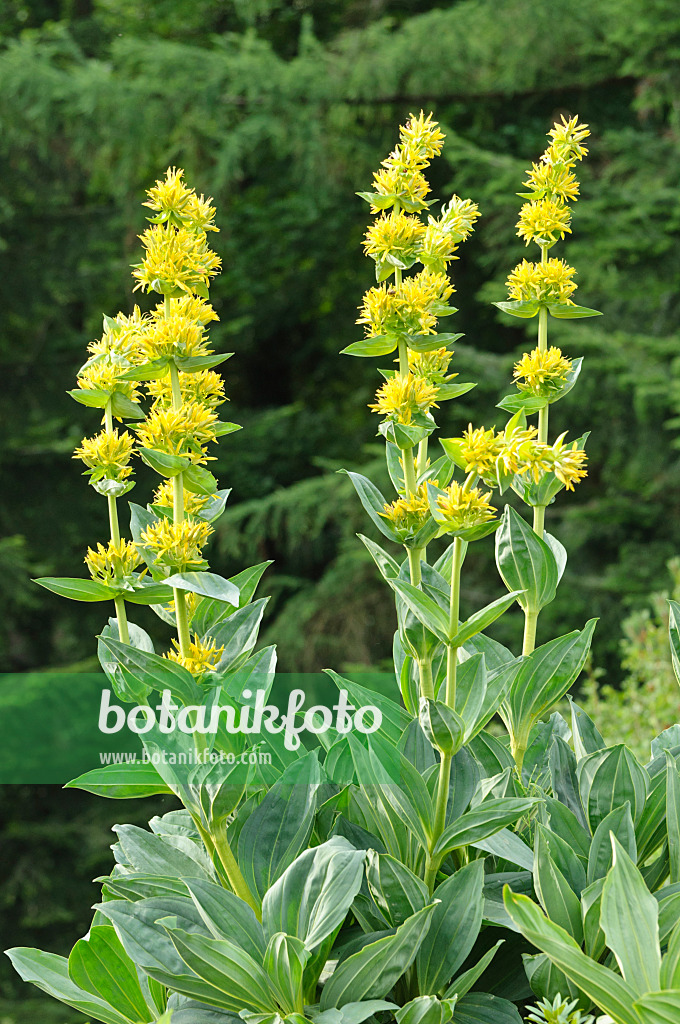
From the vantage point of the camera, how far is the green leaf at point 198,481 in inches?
28.6

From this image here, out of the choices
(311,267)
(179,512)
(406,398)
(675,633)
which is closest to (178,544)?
(179,512)

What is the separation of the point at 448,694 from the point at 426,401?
0.25 m

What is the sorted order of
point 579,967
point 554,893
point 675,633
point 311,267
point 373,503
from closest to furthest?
point 579,967 → point 554,893 → point 373,503 → point 675,633 → point 311,267

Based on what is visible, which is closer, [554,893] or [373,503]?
[554,893]

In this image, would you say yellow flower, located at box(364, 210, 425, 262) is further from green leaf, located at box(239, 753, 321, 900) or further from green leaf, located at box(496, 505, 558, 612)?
green leaf, located at box(239, 753, 321, 900)

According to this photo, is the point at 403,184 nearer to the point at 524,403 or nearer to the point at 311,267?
the point at 524,403

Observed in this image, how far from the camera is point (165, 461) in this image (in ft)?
2.22

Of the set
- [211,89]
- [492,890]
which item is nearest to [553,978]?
[492,890]

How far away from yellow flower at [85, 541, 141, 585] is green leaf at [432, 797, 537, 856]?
1.09ft

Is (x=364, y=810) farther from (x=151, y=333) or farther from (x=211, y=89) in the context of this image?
(x=211, y=89)

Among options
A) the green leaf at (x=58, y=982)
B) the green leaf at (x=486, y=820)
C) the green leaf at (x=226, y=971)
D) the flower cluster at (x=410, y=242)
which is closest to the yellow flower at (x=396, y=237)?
the flower cluster at (x=410, y=242)

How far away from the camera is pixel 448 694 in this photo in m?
0.74

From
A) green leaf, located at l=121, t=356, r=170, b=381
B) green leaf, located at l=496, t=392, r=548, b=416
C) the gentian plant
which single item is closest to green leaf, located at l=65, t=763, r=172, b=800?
the gentian plant

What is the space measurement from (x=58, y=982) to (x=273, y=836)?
0.77 ft
